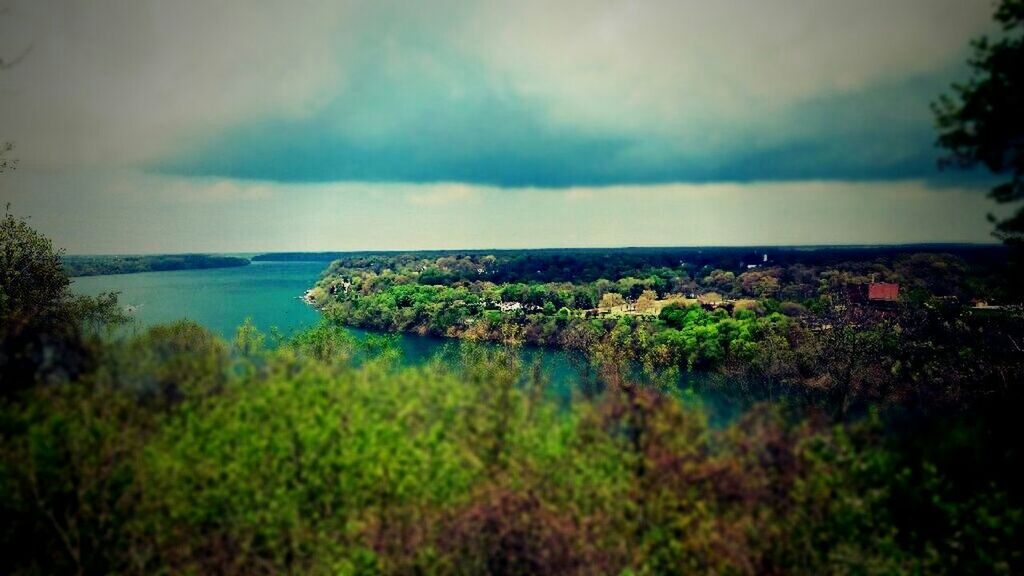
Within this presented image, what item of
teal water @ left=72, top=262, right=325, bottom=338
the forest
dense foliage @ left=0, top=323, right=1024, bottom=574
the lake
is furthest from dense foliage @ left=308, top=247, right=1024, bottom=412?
dense foliage @ left=0, top=323, right=1024, bottom=574

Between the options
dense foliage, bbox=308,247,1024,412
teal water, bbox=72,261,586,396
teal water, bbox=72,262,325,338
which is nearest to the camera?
dense foliage, bbox=308,247,1024,412

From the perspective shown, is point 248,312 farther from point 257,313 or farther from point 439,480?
point 439,480

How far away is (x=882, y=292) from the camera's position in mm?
69250

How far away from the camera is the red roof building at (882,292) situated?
2621 inches

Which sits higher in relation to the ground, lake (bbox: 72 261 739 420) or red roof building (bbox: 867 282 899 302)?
red roof building (bbox: 867 282 899 302)

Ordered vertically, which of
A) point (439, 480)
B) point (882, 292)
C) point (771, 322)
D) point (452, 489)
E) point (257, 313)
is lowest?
point (257, 313)

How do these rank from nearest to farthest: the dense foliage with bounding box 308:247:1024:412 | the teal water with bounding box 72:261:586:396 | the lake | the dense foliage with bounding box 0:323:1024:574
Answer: the dense foliage with bounding box 0:323:1024:574 → the dense foliage with bounding box 308:247:1024:412 → the lake → the teal water with bounding box 72:261:586:396

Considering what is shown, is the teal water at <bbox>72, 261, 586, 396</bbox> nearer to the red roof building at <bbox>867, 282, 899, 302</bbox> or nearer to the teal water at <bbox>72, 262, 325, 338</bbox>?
the teal water at <bbox>72, 262, 325, 338</bbox>

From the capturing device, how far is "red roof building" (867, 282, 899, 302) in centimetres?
6656

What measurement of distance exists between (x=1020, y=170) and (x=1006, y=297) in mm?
6209

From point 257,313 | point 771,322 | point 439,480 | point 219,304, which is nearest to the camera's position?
point 439,480

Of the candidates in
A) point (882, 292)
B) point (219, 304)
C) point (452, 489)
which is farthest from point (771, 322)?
point (219, 304)

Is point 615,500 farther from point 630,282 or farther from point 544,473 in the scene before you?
point 630,282

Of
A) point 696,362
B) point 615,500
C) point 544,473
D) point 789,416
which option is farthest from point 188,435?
point 696,362
